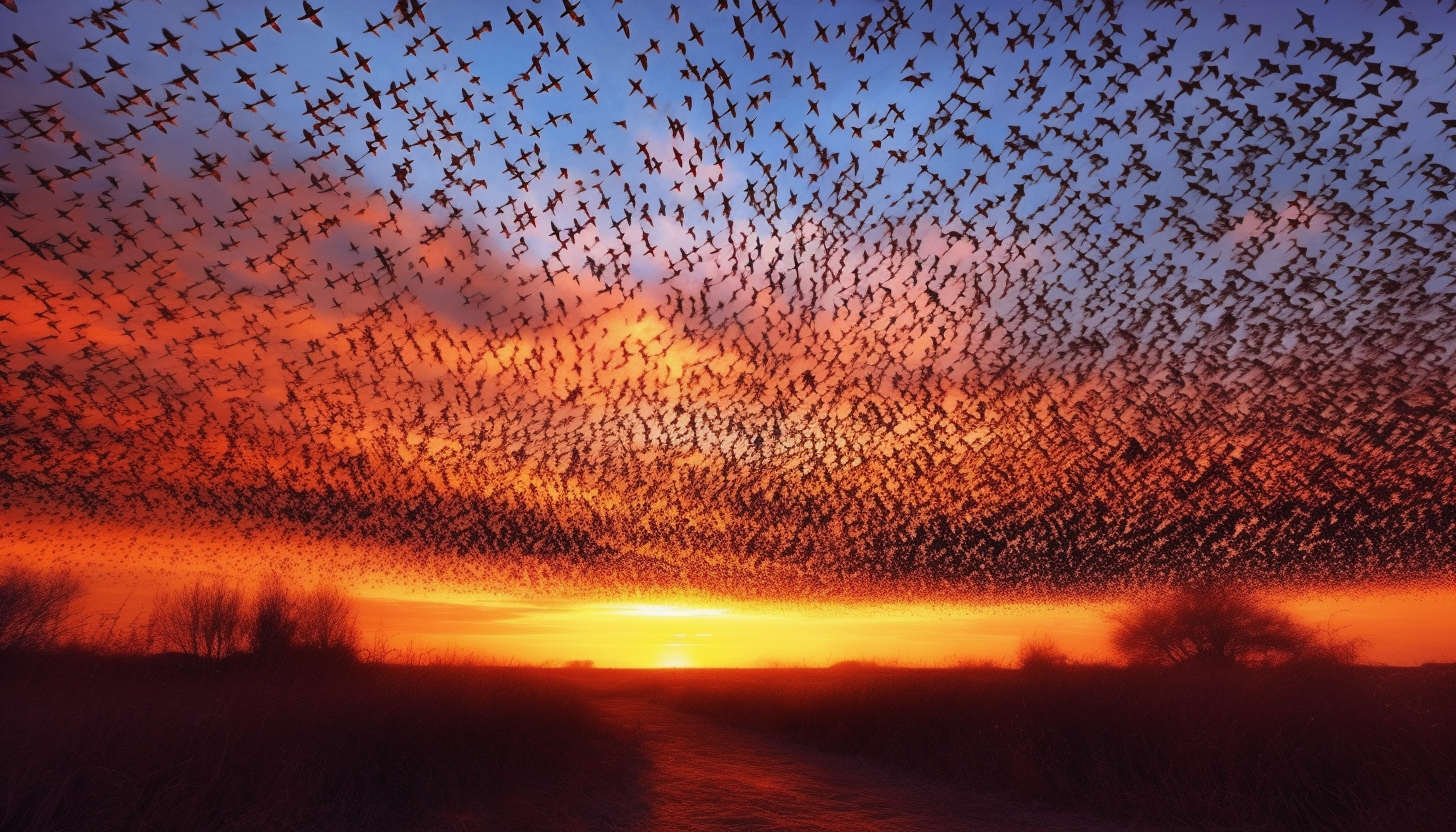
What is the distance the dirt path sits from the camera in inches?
413

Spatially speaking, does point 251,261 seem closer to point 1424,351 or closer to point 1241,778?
point 1241,778

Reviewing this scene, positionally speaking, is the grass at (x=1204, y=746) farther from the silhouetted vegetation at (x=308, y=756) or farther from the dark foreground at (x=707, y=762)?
the silhouetted vegetation at (x=308, y=756)

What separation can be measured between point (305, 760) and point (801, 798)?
758cm

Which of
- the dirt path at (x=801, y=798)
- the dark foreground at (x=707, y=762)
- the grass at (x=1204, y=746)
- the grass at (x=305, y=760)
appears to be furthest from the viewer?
the dirt path at (x=801, y=798)

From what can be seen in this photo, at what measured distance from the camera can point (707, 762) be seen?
15234 mm

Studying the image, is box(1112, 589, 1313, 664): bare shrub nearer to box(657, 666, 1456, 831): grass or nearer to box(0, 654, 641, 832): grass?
box(657, 666, 1456, 831): grass

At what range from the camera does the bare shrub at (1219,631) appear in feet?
126

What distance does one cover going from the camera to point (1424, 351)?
409 inches

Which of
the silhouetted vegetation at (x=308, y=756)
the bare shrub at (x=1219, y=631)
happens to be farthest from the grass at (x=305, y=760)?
the bare shrub at (x=1219, y=631)

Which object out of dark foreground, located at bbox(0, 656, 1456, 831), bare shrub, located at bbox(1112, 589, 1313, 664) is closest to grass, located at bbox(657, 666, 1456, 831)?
dark foreground, located at bbox(0, 656, 1456, 831)

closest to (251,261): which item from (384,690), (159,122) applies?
(159,122)

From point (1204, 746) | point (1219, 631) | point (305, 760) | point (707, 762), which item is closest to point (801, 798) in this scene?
point (707, 762)

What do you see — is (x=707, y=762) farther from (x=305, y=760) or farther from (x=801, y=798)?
(x=305, y=760)

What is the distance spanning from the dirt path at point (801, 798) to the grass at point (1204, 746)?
92cm
